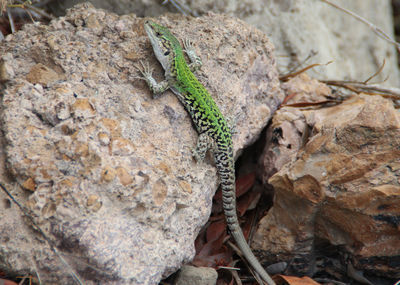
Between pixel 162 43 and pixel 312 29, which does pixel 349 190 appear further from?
pixel 312 29

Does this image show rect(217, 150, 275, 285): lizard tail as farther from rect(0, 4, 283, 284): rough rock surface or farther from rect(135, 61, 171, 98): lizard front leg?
rect(135, 61, 171, 98): lizard front leg

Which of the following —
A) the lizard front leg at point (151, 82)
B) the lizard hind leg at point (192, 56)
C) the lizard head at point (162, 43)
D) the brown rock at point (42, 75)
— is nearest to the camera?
the brown rock at point (42, 75)

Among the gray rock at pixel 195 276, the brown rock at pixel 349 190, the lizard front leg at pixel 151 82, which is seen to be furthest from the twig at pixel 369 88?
→ the gray rock at pixel 195 276

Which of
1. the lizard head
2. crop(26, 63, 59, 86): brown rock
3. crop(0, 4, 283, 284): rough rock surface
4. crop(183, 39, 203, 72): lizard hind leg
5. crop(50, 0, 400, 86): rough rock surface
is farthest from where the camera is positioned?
crop(50, 0, 400, 86): rough rock surface

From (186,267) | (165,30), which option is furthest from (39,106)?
(186,267)

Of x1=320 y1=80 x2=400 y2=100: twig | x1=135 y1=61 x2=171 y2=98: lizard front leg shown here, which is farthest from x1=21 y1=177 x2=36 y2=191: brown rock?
x1=320 y1=80 x2=400 y2=100: twig

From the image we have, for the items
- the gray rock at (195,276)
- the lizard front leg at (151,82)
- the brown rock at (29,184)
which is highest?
the lizard front leg at (151,82)

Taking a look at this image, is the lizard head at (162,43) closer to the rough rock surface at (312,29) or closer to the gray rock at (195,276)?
the rough rock surface at (312,29)
